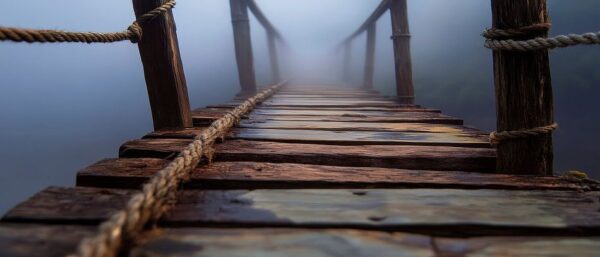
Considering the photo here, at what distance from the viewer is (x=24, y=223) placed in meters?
0.90

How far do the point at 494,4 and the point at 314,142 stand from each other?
1.00m

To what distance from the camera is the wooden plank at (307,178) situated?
125cm

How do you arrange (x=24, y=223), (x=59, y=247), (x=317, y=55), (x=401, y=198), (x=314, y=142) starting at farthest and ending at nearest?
1. (x=317, y=55)
2. (x=314, y=142)
3. (x=401, y=198)
4. (x=24, y=223)
5. (x=59, y=247)

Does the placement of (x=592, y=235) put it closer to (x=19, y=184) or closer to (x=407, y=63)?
(x=407, y=63)

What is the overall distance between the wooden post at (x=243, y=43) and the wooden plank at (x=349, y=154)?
3.25 meters

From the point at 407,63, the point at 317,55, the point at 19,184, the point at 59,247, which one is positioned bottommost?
the point at 19,184

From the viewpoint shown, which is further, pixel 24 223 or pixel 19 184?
pixel 19 184

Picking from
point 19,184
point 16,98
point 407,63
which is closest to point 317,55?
point 407,63

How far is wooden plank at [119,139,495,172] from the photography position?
60.4 inches

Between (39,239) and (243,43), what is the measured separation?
446cm

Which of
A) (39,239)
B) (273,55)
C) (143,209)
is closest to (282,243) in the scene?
(143,209)

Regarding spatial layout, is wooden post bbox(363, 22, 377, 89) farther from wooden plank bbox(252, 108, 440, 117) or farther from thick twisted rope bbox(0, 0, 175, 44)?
thick twisted rope bbox(0, 0, 175, 44)

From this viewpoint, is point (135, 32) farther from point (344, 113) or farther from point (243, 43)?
point (243, 43)

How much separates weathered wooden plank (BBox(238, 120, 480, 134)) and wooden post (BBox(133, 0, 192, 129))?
0.45 m
